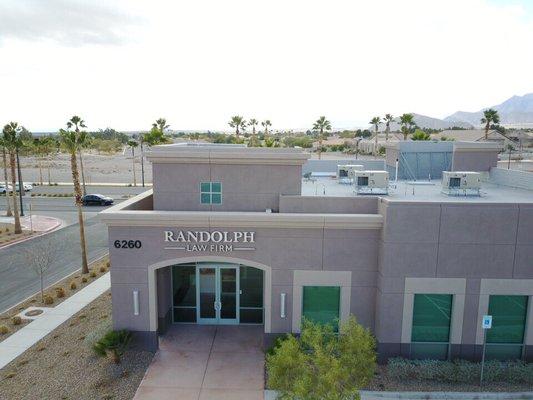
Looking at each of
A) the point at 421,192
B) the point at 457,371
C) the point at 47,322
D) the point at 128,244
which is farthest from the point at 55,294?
the point at 457,371

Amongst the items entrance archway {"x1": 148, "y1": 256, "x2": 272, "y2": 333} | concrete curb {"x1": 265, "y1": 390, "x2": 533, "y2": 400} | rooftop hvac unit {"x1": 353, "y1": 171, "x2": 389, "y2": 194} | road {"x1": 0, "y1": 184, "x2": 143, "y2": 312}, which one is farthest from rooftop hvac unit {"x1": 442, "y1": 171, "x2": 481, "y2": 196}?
road {"x1": 0, "y1": 184, "x2": 143, "y2": 312}

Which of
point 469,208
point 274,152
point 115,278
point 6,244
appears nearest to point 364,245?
point 469,208

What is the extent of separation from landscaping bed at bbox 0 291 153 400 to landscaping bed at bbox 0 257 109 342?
232 centimetres

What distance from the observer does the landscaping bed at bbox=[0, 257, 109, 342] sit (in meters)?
20.5

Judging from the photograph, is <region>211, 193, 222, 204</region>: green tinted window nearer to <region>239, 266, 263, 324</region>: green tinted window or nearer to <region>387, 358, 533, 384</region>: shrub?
<region>239, 266, 263, 324</region>: green tinted window

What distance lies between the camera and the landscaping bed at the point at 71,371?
15.0m

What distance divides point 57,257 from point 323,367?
89.4 ft

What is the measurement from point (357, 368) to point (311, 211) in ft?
25.6

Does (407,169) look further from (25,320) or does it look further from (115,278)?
(25,320)

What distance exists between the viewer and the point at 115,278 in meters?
17.5

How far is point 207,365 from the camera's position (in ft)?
55.3

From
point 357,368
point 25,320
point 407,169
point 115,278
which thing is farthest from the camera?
point 407,169

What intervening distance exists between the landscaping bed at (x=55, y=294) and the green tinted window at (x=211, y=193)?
433 inches

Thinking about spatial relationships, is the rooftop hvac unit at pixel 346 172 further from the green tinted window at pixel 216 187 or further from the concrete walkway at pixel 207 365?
the concrete walkway at pixel 207 365
